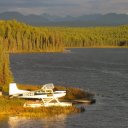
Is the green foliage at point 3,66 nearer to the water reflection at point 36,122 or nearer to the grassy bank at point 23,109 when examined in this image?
the grassy bank at point 23,109

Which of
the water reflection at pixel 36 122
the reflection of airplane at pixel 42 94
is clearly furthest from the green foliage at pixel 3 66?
the water reflection at pixel 36 122

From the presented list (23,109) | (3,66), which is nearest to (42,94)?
(23,109)

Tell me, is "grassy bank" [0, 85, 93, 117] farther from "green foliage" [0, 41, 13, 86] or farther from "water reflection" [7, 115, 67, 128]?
"green foliage" [0, 41, 13, 86]

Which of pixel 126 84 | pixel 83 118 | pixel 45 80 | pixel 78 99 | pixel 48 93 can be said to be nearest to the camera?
pixel 83 118

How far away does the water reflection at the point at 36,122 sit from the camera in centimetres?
5357

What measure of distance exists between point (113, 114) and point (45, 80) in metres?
40.2

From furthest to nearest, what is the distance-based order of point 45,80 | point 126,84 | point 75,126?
point 45,80, point 126,84, point 75,126

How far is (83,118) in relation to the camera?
57469mm

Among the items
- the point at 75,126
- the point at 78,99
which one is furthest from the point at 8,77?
the point at 75,126

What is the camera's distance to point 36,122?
5500 centimetres

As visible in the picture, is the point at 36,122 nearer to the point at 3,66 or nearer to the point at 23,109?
the point at 23,109

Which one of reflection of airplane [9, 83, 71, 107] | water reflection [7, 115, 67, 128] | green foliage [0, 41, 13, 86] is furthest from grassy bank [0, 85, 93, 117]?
green foliage [0, 41, 13, 86]

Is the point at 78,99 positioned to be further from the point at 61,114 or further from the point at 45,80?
the point at 45,80

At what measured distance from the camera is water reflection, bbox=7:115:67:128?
176 ft
